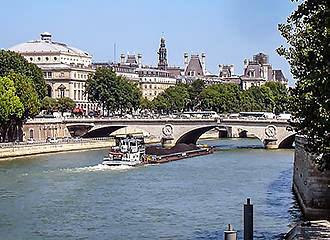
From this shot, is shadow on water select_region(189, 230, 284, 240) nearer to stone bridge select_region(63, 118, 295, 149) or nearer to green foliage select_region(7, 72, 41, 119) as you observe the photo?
green foliage select_region(7, 72, 41, 119)

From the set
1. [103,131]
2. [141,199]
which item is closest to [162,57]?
[103,131]

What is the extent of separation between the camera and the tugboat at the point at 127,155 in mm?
54656

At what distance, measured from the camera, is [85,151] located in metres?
70.1

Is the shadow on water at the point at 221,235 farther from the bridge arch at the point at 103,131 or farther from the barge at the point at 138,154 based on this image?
the bridge arch at the point at 103,131

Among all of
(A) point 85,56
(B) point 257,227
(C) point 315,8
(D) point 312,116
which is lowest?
(B) point 257,227

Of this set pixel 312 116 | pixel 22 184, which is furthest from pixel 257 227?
pixel 22 184

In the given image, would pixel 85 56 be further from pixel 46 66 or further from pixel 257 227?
pixel 257 227

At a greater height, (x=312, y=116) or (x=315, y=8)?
(x=315, y=8)

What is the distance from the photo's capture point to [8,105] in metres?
62.9

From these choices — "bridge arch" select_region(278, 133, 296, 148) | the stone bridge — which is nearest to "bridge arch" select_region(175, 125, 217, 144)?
the stone bridge

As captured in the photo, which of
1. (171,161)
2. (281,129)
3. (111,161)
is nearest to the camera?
(111,161)

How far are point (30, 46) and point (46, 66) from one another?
33.7 feet

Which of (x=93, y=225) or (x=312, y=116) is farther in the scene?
(x=93, y=225)

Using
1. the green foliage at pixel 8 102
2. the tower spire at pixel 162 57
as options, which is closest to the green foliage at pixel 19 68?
the green foliage at pixel 8 102
